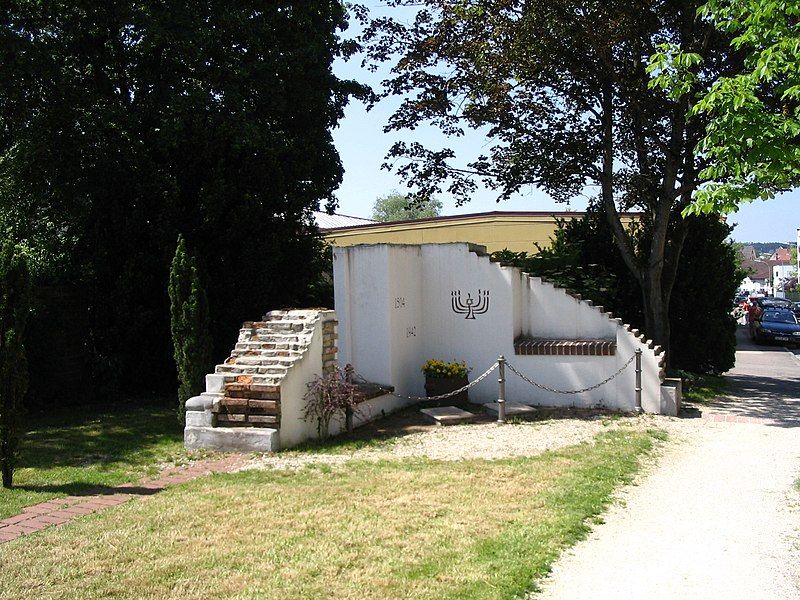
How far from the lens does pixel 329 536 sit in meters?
5.85

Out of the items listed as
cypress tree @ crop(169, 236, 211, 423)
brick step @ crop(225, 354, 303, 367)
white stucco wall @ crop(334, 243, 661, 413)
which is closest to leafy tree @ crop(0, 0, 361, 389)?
cypress tree @ crop(169, 236, 211, 423)

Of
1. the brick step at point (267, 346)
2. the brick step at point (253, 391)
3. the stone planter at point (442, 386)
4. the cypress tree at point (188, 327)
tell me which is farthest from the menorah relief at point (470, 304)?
the brick step at point (253, 391)

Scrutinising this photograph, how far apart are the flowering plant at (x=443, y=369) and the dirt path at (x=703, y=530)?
353 centimetres

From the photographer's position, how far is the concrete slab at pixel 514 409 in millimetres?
11609

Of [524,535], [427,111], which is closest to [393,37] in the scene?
[427,111]

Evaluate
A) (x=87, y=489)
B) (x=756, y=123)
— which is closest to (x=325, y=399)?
(x=87, y=489)

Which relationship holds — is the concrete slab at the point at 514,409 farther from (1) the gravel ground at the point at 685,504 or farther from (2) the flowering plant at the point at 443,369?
(2) the flowering plant at the point at 443,369

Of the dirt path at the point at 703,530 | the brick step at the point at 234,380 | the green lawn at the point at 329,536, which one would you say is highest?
the brick step at the point at 234,380

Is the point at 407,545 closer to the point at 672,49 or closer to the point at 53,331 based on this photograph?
the point at 672,49

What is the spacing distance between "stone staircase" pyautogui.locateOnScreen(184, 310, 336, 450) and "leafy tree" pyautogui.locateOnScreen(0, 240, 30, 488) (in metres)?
2.20

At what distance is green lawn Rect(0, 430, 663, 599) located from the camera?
16.0 ft

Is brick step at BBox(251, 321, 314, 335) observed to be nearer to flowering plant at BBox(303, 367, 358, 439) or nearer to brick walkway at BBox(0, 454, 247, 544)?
flowering plant at BBox(303, 367, 358, 439)

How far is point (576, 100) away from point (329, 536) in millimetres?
11963

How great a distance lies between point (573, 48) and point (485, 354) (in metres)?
6.03
